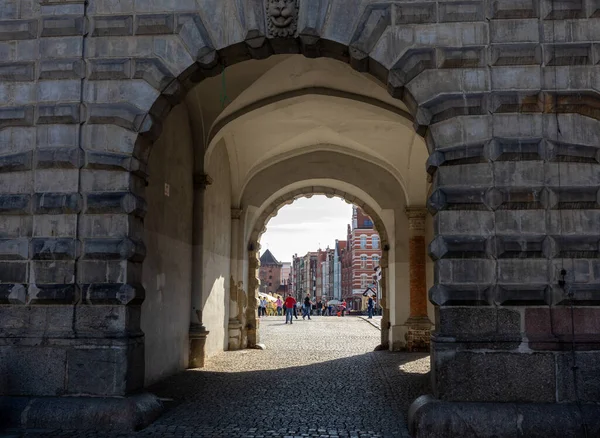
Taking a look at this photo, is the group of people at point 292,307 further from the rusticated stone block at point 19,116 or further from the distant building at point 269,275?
the distant building at point 269,275

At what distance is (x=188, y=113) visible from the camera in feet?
38.1

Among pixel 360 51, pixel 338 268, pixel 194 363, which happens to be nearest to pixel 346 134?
pixel 194 363

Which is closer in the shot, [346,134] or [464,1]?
[464,1]

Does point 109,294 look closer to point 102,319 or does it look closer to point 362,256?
point 102,319

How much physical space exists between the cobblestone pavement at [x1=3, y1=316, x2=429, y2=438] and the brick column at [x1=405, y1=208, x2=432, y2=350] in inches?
48.6

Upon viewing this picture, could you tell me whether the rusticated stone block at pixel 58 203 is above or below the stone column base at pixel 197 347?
above

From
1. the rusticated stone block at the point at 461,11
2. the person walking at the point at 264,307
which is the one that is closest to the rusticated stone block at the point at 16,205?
the rusticated stone block at the point at 461,11

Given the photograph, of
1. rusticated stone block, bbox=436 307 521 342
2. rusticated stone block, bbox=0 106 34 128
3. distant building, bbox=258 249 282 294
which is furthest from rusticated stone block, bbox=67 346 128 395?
distant building, bbox=258 249 282 294

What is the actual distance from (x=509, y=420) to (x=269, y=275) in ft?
447

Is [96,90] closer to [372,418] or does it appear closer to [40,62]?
[40,62]

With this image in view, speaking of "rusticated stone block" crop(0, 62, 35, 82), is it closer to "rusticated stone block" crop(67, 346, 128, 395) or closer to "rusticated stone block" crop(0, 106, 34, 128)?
"rusticated stone block" crop(0, 106, 34, 128)

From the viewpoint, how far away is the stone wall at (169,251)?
948cm

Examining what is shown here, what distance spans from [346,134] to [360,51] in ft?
25.7

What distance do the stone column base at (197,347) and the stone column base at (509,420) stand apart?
6468 mm
